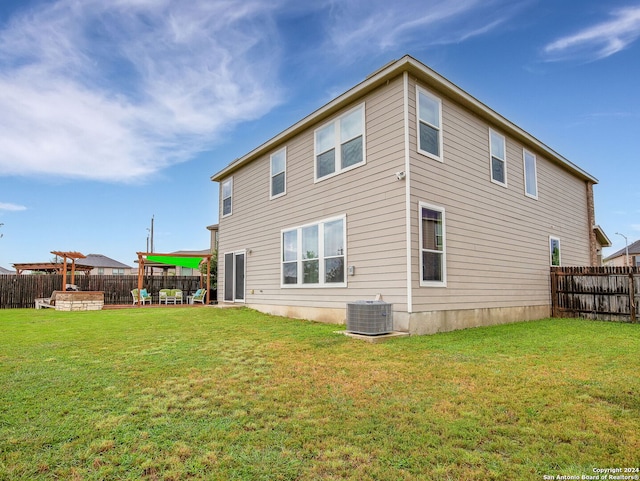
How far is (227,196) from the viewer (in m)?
14.2

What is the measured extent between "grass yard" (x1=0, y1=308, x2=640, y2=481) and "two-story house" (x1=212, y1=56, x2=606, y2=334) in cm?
222

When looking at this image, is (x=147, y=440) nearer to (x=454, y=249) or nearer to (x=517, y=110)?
(x=454, y=249)

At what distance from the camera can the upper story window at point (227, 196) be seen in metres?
13.9

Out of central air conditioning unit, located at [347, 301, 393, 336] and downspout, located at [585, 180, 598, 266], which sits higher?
downspout, located at [585, 180, 598, 266]

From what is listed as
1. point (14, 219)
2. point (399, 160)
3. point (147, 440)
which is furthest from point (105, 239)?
point (147, 440)

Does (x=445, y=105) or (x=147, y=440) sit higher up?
(x=445, y=105)

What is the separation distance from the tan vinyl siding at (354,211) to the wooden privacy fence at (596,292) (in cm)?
677

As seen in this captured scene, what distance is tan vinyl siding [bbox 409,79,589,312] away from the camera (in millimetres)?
7637

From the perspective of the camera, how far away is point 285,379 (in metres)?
4.04

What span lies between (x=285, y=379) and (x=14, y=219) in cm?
2536

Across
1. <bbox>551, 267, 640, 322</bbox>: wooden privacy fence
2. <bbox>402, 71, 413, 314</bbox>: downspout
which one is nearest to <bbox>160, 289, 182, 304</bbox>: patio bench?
<bbox>402, 71, 413, 314</bbox>: downspout

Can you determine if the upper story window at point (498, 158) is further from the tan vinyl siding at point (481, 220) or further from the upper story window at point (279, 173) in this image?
the upper story window at point (279, 173)

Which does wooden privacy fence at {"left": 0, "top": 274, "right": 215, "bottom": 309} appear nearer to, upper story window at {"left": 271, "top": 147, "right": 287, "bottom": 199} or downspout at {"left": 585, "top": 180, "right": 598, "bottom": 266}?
upper story window at {"left": 271, "top": 147, "right": 287, "bottom": 199}

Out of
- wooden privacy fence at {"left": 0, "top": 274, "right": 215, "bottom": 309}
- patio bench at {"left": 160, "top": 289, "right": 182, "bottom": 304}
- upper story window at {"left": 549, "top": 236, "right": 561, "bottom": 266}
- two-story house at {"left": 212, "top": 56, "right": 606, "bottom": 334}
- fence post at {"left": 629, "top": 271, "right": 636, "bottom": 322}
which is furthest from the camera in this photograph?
patio bench at {"left": 160, "top": 289, "right": 182, "bottom": 304}
